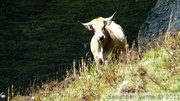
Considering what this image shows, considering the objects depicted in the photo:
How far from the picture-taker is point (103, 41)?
11500mm

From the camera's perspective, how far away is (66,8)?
901 inches

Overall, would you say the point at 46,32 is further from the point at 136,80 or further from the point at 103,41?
the point at 136,80

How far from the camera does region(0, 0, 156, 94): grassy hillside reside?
15.2 meters

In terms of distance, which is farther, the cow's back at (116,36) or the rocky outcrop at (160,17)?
the rocky outcrop at (160,17)

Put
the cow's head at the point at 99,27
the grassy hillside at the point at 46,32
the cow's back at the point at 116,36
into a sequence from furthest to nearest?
1. the grassy hillside at the point at 46,32
2. the cow's back at the point at 116,36
3. the cow's head at the point at 99,27

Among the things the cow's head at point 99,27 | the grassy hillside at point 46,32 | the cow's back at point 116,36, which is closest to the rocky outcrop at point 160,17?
the cow's back at point 116,36

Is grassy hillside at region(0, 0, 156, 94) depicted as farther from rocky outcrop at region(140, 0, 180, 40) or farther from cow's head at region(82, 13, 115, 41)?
cow's head at region(82, 13, 115, 41)

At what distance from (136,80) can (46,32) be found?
13857 millimetres

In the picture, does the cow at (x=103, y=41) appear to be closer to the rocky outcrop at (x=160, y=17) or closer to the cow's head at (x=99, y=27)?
the cow's head at (x=99, y=27)

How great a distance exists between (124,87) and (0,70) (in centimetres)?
1002

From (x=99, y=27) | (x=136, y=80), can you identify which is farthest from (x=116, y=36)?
(x=136, y=80)

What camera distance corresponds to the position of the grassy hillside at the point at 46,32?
597 inches

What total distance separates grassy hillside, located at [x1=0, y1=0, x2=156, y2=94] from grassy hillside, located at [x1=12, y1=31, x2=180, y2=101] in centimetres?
521

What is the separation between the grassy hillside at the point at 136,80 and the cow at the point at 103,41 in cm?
259
